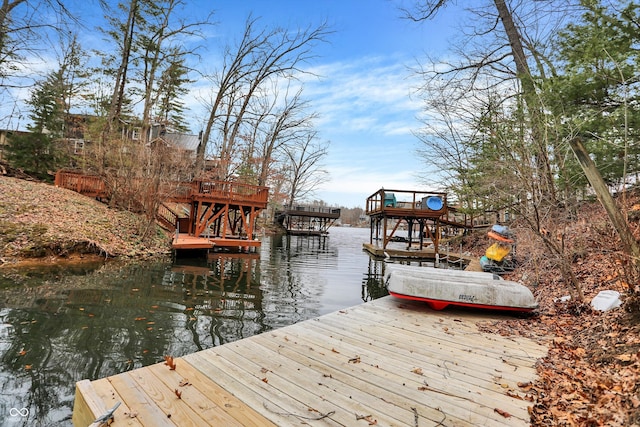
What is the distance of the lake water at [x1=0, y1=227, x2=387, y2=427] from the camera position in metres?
3.31

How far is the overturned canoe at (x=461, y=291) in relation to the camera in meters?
5.12

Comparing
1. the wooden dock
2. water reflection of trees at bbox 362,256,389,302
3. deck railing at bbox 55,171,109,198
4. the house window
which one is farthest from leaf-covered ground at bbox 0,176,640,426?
the house window

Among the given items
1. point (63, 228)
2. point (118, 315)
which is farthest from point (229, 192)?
point (118, 315)

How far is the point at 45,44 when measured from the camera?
22.1 ft

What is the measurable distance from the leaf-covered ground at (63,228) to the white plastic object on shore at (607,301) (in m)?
12.7

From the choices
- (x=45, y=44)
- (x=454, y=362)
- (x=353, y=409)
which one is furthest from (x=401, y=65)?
(x=353, y=409)

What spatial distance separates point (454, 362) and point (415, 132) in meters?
17.1

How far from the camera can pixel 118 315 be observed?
5496 millimetres

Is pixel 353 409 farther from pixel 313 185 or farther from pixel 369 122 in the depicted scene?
pixel 313 185

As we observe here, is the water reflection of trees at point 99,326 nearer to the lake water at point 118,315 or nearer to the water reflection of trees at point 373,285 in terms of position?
the lake water at point 118,315

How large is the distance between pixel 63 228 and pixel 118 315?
7.23 meters

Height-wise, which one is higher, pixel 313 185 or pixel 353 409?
pixel 313 185

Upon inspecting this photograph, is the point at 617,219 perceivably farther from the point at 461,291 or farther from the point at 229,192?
the point at 229,192

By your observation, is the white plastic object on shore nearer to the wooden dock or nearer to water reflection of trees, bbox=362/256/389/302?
the wooden dock
